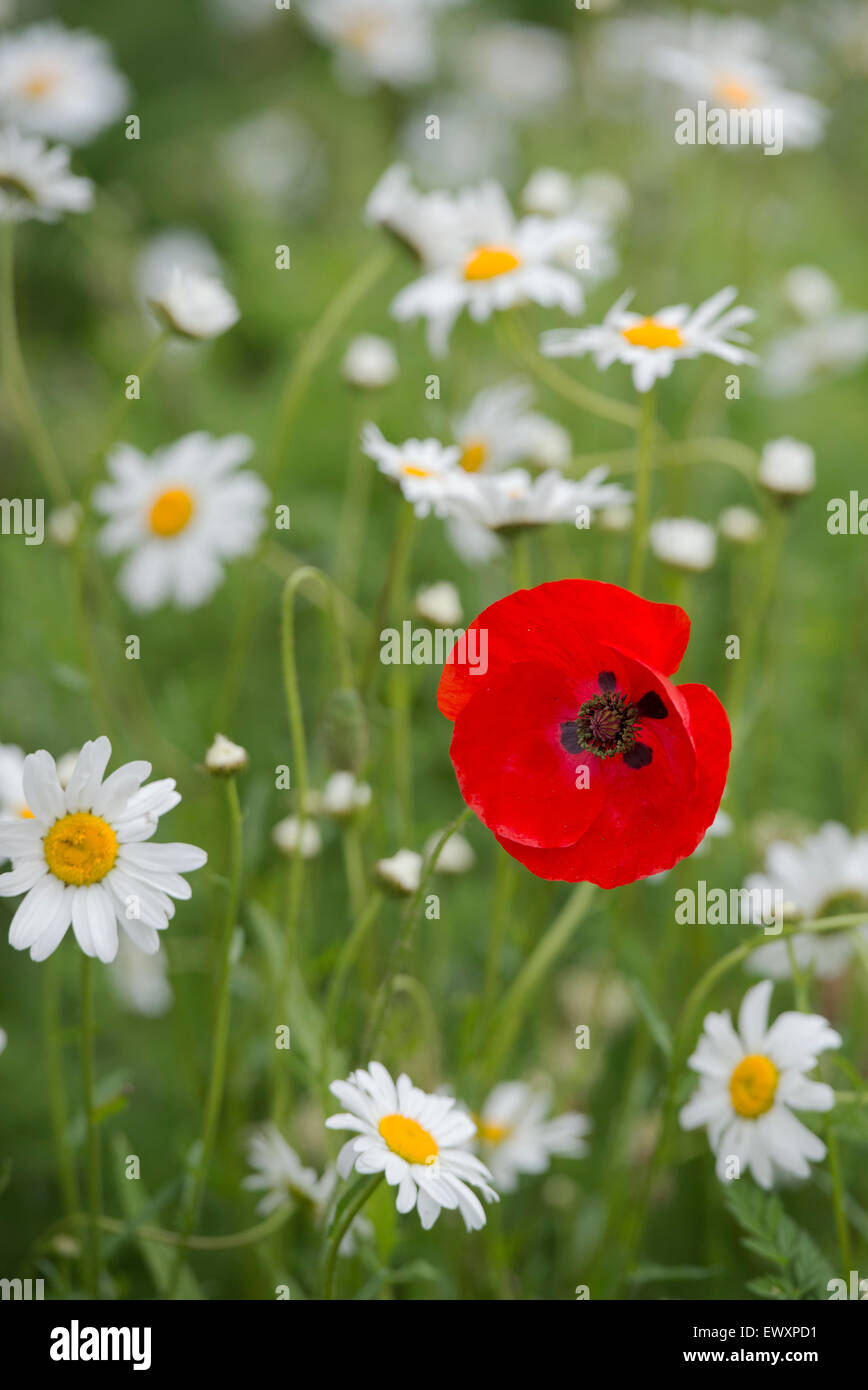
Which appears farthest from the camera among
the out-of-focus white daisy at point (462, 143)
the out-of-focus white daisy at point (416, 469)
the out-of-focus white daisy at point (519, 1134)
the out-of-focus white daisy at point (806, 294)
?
the out-of-focus white daisy at point (462, 143)

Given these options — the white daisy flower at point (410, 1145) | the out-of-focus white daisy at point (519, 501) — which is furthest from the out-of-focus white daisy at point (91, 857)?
the out-of-focus white daisy at point (519, 501)

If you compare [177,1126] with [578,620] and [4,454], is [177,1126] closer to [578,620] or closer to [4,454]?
[578,620]

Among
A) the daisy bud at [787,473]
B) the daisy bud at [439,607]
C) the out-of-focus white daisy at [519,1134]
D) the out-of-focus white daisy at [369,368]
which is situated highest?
the out-of-focus white daisy at [369,368]

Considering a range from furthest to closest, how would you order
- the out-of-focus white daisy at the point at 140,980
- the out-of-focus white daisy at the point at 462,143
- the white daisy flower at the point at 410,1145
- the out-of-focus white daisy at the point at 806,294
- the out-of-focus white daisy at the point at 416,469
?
the out-of-focus white daisy at the point at 462,143 < the out-of-focus white daisy at the point at 806,294 < the out-of-focus white daisy at the point at 140,980 < the out-of-focus white daisy at the point at 416,469 < the white daisy flower at the point at 410,1145

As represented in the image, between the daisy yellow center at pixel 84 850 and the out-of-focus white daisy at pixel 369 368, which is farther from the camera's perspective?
the out-of-focus white daisy at pixel 369 368

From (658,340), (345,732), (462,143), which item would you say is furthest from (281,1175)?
(462,143)

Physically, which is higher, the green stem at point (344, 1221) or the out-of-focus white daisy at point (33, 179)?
the out-of-focus white daisy at point (33, 179)

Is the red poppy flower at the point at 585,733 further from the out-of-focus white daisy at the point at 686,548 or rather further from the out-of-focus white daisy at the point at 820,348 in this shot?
the out-of-focus white daisy at the point at 820,348
